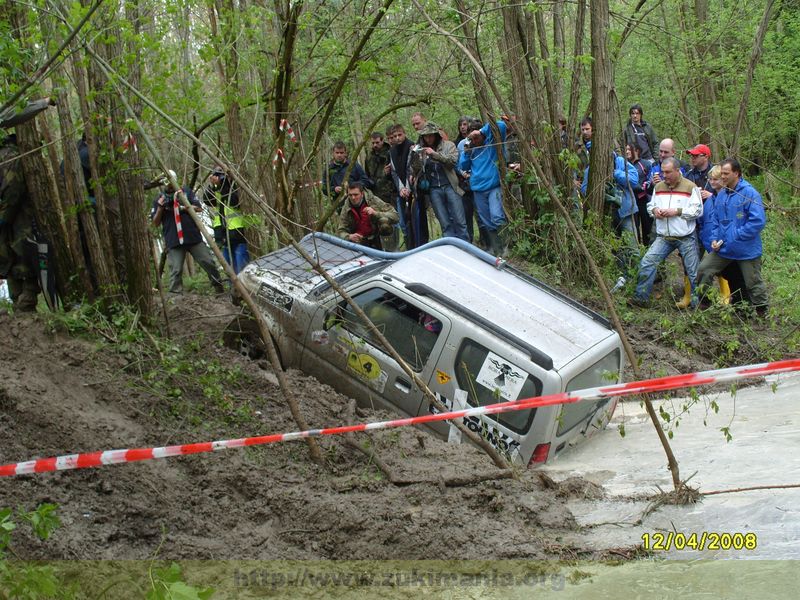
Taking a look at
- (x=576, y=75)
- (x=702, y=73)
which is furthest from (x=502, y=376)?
(x=702, y=73)

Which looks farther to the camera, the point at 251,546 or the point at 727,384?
the point at 727,384

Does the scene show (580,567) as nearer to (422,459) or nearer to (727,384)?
(422,459)

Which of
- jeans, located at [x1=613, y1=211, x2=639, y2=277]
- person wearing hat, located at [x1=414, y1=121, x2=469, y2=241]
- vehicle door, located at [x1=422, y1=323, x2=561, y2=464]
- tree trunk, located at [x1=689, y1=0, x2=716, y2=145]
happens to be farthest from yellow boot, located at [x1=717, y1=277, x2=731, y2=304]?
tree trunk, located at [x1=689, y1=0, x2=716, y2=145]

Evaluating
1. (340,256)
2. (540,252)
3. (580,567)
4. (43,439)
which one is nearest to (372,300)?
(340,256)

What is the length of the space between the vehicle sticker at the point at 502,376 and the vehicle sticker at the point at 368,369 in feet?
3.30

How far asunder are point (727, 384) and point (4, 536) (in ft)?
25.8

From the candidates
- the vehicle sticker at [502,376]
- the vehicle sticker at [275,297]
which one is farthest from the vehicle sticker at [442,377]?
the vehicle sticker at [275,297]

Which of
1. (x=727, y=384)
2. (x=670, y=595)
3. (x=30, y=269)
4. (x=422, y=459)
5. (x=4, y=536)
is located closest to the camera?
(x=4, y=536)

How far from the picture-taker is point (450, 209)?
12180 millimetres

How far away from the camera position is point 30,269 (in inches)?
343

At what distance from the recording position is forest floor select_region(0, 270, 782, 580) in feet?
16.2

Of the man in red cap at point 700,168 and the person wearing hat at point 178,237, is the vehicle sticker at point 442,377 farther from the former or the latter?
the man in red cap at point 700,168

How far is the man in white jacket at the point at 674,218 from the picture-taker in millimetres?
10914

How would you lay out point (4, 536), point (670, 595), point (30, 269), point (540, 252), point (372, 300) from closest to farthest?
point (4, 536) → point (670, 595) → point (372, 300) → point (30, 269) → point (540, 252)
